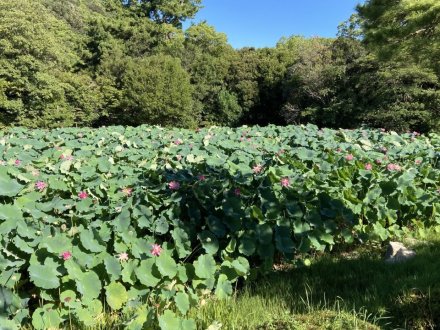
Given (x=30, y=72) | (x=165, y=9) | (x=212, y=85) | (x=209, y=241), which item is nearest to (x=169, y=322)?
(x=209, y=241)

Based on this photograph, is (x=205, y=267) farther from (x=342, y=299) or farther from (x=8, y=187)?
(x=8, y=187)

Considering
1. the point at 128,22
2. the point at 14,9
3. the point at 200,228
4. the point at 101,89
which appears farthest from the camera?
the point at 128,22

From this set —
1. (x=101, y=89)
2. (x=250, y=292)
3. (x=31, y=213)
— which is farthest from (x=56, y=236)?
(x=101, y=89)

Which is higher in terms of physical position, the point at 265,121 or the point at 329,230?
the point at 265,121

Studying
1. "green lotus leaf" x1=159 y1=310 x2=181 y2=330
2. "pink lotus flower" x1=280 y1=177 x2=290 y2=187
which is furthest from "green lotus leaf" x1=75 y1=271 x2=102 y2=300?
"pink lotus flower" x1=280 y1=177 x2=290 y2=187

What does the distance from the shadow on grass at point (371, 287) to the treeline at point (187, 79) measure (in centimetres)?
1108

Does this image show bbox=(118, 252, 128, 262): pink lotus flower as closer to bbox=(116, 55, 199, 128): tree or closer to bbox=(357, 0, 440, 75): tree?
bbox=(357, 0, 440, 75): tree

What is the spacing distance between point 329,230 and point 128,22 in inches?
1039

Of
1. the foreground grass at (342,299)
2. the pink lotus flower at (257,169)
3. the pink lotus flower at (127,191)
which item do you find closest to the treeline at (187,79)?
the pink lotus flower at (257,169)

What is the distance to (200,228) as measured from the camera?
2.90 meters

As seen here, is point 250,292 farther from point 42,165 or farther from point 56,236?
point 42,165

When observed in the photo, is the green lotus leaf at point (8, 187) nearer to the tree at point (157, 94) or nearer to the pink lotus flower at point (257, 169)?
the pink lotus flower at point (257, 169)

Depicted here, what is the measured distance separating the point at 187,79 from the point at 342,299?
19423mm

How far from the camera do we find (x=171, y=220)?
2.70 meters
